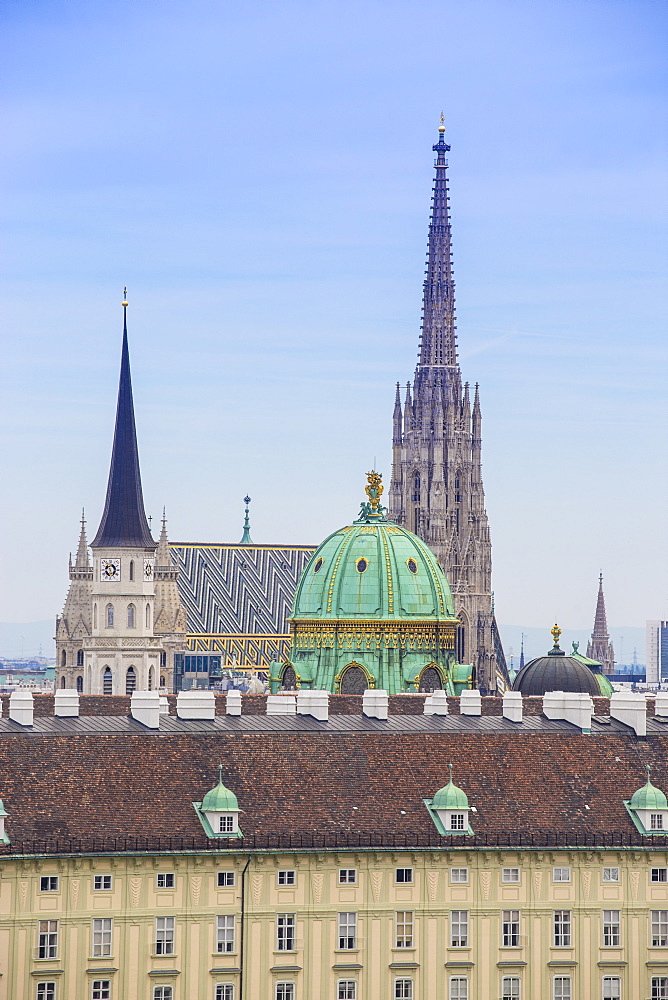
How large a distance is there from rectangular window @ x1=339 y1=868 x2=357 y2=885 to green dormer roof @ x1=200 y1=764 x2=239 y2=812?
4.40m

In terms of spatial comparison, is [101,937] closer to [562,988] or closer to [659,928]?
[562,988]

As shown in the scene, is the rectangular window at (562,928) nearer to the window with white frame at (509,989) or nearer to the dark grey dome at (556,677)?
the window with white frame at (509,989)

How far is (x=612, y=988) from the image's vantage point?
313 feet

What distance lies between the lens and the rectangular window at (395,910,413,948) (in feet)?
306

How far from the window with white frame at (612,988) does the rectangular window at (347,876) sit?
400 inches

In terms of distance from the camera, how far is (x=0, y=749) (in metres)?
94.3

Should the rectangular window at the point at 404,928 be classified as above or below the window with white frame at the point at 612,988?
above

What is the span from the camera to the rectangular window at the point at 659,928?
96.0 meters

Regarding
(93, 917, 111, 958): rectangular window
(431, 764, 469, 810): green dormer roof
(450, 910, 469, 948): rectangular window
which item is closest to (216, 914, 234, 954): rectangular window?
(93, 917, 111, 958): rectangular window

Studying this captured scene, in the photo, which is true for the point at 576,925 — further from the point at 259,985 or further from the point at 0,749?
the point at 0,749

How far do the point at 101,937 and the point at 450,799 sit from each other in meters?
13.7

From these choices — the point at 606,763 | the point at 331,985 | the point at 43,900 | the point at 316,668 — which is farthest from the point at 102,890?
the point at 316,668

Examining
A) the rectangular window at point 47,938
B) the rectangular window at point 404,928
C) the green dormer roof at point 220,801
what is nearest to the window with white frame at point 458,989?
the rectangular window at point 404,928

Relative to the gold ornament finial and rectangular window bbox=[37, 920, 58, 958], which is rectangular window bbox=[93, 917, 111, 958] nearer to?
rectangular window bbox=[37, 920, 58, 958]
